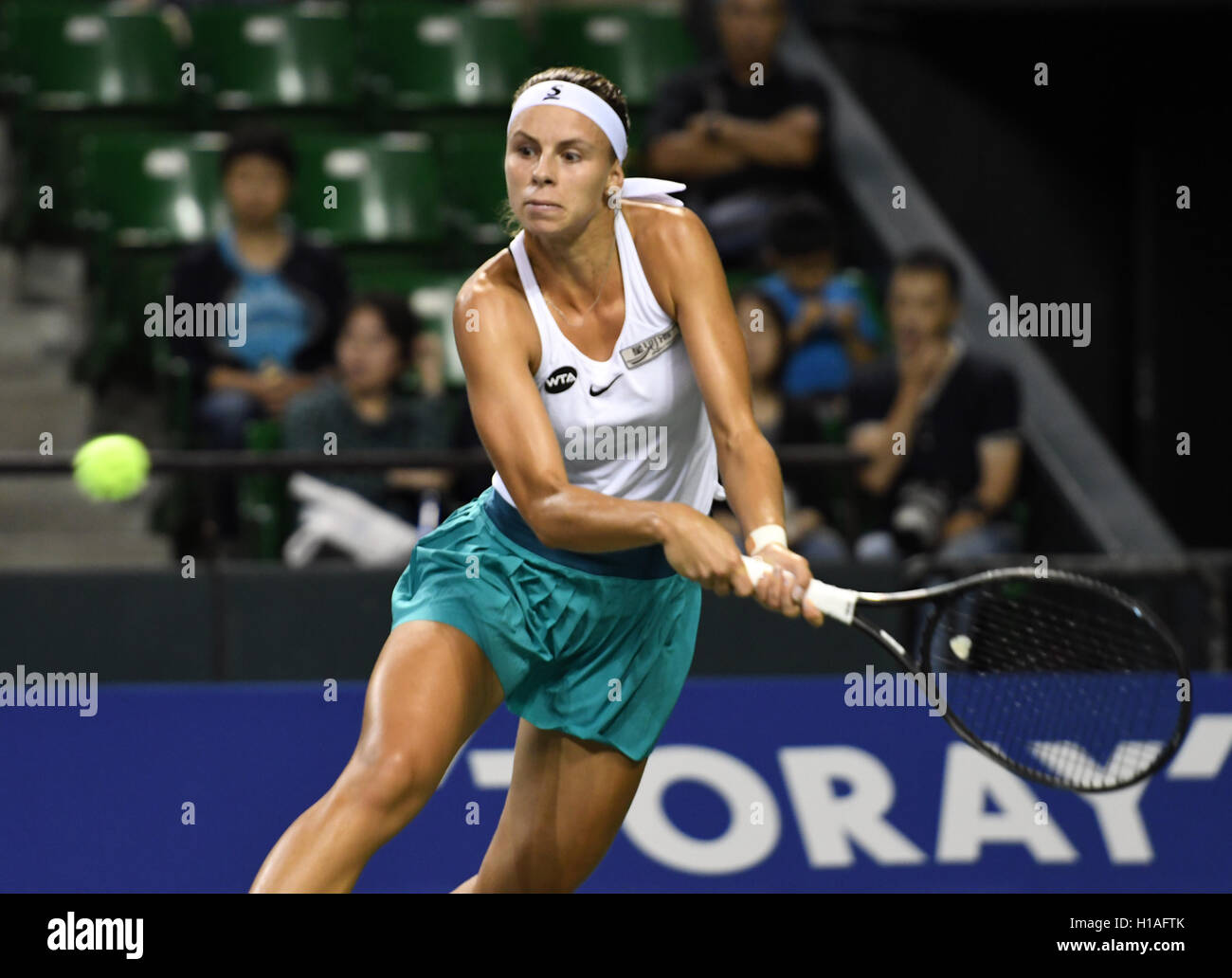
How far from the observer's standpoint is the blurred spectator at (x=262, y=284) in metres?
6.42

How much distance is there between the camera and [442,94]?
320 inches

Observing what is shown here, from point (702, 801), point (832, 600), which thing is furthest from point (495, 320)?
point (702, 801)

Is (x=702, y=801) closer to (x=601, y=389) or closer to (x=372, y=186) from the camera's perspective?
(x=601, y=389)

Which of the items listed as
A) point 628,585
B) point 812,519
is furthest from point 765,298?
point 628,585

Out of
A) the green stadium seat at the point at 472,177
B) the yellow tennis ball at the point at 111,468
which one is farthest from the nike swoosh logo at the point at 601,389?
the green stadium seat at the point at 472,177

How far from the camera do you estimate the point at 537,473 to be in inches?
133

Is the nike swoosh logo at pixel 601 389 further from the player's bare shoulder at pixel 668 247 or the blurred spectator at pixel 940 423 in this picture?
the blurred spectator at pixel 940 423

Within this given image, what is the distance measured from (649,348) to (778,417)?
8.30 ft

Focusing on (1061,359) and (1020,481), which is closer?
(1020,481)

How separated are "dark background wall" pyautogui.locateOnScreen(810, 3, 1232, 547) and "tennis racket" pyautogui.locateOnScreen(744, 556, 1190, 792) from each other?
151 inches

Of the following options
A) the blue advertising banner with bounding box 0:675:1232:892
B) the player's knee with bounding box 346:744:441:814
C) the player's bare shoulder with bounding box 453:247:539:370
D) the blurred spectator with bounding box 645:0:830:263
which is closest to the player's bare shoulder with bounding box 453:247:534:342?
the player's bare shoulder with bounding box 453:247:539:370

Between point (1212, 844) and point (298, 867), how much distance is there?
3.12 meters

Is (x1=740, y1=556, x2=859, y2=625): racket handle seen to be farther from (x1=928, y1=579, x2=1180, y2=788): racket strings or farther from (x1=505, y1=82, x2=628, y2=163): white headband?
(x1=505, y1=82, x2=628, y2=163): white headband
